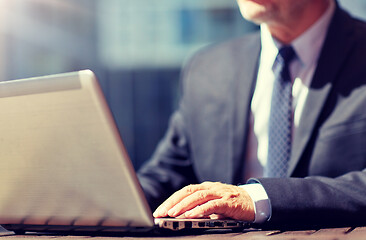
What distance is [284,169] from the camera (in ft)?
6.58

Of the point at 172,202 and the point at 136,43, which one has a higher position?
the point at 172,202

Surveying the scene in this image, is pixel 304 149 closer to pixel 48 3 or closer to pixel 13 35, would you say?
pixel 13 35

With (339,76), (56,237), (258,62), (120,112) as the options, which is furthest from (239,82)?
(120,112)

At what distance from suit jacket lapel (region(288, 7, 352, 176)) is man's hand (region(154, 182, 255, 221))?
693 mm

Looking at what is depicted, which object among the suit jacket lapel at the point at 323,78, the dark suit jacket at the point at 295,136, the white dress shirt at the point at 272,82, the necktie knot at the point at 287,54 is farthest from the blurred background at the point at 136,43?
the suit jacket lapel at the point at 323,78

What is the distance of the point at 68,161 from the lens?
1.09m

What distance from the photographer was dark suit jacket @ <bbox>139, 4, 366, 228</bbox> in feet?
4.63

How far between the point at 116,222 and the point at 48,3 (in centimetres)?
1963

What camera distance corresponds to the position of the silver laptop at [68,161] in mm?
1026

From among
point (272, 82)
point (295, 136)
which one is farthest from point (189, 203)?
point (272, 82)

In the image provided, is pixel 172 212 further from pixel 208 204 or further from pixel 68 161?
pixel 68 161

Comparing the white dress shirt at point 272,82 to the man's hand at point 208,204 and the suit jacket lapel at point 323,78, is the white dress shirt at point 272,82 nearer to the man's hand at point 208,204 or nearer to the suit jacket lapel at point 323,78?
the suit jacket lapel at point 323,78

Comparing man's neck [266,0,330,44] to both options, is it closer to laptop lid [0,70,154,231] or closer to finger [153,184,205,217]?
finger [153,184,205,217]

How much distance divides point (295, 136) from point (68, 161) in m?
1.12
